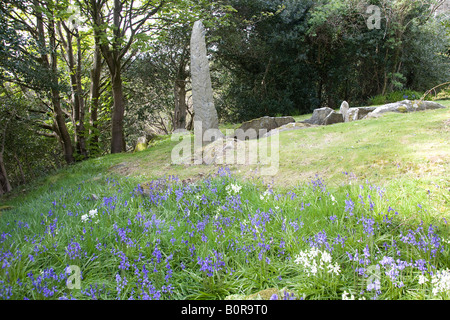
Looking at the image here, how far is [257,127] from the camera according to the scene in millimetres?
9828


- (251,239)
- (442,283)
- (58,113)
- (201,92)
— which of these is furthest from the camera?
(58,113)

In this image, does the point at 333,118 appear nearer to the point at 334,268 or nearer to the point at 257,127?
the point at 257,127

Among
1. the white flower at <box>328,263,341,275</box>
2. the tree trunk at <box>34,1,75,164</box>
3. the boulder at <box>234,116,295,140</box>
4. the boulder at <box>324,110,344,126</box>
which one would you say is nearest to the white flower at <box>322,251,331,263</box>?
the white flower at <box>328,263,341,275</box>

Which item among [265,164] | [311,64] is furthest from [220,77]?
[265,164]

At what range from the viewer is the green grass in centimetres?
214

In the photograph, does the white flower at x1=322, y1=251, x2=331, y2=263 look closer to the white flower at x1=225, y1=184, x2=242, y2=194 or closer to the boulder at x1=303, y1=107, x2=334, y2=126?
the white flower at x1=225, y1=184, x2=242, y2=194

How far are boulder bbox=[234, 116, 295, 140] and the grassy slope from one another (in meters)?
1.86

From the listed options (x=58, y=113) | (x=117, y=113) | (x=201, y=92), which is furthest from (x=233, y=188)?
(x=58, y=113)

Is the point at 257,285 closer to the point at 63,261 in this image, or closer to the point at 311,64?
the point at 63,261

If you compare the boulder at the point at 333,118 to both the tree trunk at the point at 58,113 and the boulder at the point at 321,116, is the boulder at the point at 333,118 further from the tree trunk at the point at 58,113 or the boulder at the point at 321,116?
the tree trunk at the point at 58,113

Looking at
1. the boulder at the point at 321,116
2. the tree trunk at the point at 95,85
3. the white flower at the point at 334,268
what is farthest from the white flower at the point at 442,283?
the tree trunk at the point at 95,85

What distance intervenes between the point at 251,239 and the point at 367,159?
2.88 metres
